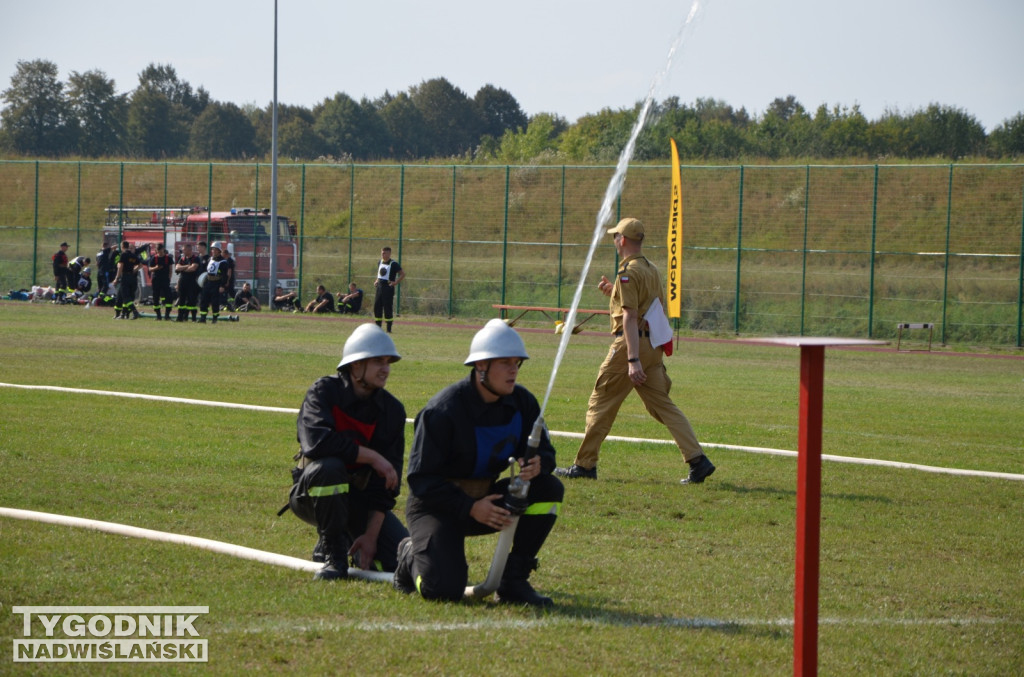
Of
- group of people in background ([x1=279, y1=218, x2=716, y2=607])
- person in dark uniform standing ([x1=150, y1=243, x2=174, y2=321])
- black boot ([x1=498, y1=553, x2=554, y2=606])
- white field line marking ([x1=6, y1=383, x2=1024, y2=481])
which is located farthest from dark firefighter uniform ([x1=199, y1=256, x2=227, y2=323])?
black boot ([x1=498, y1=553, x2=554, y2=606])

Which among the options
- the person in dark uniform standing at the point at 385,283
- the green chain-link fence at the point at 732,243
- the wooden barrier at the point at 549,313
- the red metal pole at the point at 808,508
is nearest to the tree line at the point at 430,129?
the green chain-link fence at the point at 732,243

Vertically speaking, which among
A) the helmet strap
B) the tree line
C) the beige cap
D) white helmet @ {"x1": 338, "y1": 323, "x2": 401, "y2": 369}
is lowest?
the helmet strap

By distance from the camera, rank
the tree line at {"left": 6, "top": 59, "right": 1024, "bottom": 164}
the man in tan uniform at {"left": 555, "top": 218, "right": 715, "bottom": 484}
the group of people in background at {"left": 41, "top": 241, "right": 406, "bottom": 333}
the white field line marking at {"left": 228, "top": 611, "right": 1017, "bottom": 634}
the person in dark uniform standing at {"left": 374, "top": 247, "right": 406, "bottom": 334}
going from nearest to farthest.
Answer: the white field line marking at {"left": 228, "top": 611, "right": 1017, "bottom": 634}, the man in tan uniform at {"left": 555, "top": 218, "right": 715, "bottom": 484}, the person in dark uniform standing at {"left": 374, "top": 247, "right": 406, "bottom": 334}, the group of people in background at {"left": 41, "top": 241, "right": 406, "bottom": 333}, the tree line at {"left": 6, "top": 59, "right": 1024, "bottom": 164}

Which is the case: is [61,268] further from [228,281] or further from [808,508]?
[808,508]

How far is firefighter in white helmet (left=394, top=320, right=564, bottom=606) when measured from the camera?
6.21m

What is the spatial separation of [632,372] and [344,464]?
3898 millimetres

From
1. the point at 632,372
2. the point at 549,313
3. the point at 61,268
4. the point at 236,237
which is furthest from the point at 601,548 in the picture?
the point at 61,268

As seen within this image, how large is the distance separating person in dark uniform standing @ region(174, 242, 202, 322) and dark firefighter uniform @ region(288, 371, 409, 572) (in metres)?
26.3

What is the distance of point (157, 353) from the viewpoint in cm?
2125

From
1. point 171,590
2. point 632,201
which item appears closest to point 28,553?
point 171,590

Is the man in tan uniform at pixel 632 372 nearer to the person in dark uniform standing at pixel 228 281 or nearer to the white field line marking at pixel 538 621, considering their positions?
the white field line marking at pixel 538 621

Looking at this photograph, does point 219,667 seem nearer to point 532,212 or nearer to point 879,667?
point 879,667

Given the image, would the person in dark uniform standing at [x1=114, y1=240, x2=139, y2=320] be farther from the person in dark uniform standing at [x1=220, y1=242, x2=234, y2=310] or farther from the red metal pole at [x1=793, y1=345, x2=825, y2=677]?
the red metal pole at [x1=793, y1=345, x2=825, y2=677]

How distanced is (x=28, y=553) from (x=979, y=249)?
122 feet
